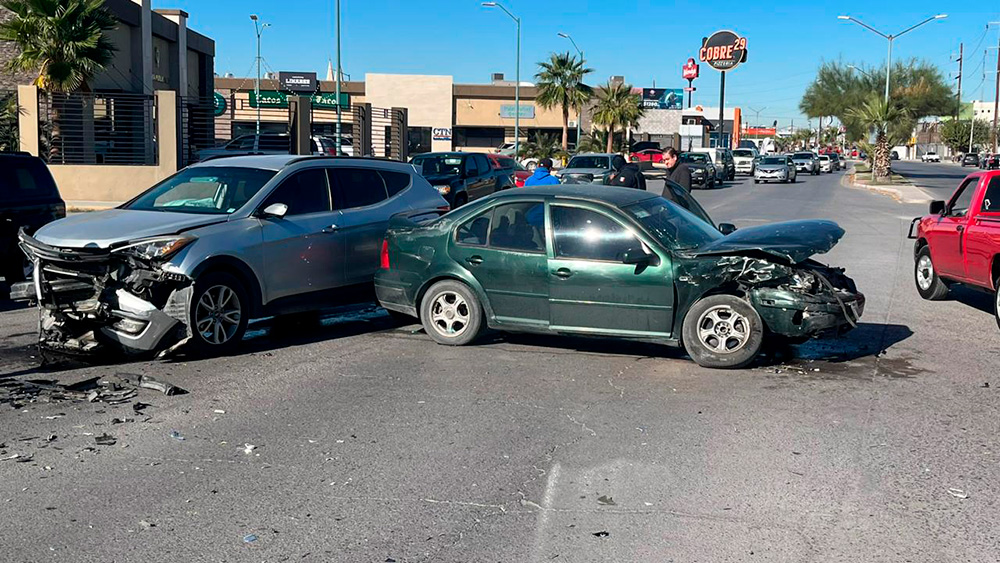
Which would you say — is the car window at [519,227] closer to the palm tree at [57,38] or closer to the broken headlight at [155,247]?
the broken headlight at [155,247]

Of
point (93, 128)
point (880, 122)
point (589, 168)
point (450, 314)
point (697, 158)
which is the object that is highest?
point (880, 122)

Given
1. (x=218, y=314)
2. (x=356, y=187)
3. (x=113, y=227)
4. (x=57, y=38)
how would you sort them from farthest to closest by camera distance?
(x=57, y=38)
(x=356, y=187)
(x=218, y=314)
(x=113, y=227)

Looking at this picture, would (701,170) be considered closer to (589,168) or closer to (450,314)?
(589,168)

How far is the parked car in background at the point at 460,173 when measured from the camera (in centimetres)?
2456

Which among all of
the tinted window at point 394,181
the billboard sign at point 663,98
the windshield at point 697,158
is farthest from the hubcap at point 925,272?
the billboard sign at point 663,98

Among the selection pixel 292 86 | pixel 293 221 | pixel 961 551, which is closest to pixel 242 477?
pixel 961 551

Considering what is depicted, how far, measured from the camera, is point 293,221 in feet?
32.5

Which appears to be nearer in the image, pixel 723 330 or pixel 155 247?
pixel 723 330

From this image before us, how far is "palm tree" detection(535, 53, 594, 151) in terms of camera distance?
227 feet

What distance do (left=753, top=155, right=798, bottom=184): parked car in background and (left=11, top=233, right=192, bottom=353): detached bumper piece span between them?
4522 cm

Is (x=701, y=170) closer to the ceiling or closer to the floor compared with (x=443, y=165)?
closer to the ceiling

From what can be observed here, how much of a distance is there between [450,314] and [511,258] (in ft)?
2.82

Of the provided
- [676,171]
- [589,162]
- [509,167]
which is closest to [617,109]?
[589,162]

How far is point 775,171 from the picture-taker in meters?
50.8
